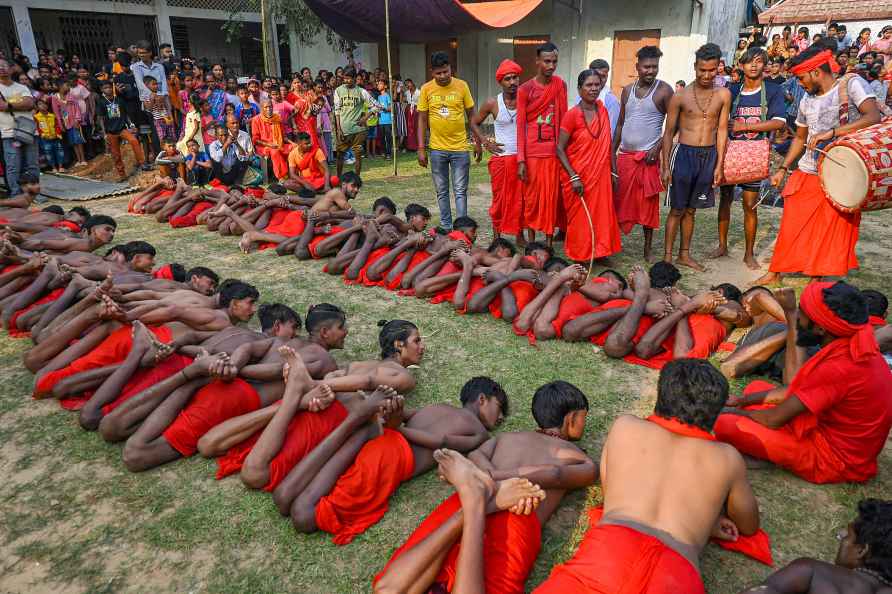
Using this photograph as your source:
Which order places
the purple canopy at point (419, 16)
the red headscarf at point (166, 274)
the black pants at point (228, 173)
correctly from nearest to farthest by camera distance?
1. the red headscarf at point (166, 274)
2. the black pants at point (228, 173)
3. the purple canopy at point (419, 16)

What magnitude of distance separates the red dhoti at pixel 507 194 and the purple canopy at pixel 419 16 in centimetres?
661

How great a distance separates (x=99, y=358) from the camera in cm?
345

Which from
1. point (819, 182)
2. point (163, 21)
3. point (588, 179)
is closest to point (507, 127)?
point (588, 179)

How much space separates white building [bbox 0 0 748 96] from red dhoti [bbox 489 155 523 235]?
8.03 meters

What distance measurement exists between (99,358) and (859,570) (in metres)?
3.80

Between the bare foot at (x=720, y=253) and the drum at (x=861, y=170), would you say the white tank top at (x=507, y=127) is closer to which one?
the bare foot at (x=720, y=253)

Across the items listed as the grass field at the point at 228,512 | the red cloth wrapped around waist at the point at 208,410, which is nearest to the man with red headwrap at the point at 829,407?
the grass field at the point at 228,512

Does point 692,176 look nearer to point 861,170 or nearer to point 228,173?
point 861,170

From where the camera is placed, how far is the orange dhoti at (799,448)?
2684 millimetres

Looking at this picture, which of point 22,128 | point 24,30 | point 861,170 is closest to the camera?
point 861,170

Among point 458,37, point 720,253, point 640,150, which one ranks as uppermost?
point 458,37

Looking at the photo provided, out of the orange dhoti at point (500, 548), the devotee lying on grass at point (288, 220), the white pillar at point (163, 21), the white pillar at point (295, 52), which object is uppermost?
the white pillar at point (163, 21)

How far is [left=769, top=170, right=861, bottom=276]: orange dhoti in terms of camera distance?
457cm

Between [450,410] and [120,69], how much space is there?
11845mm
